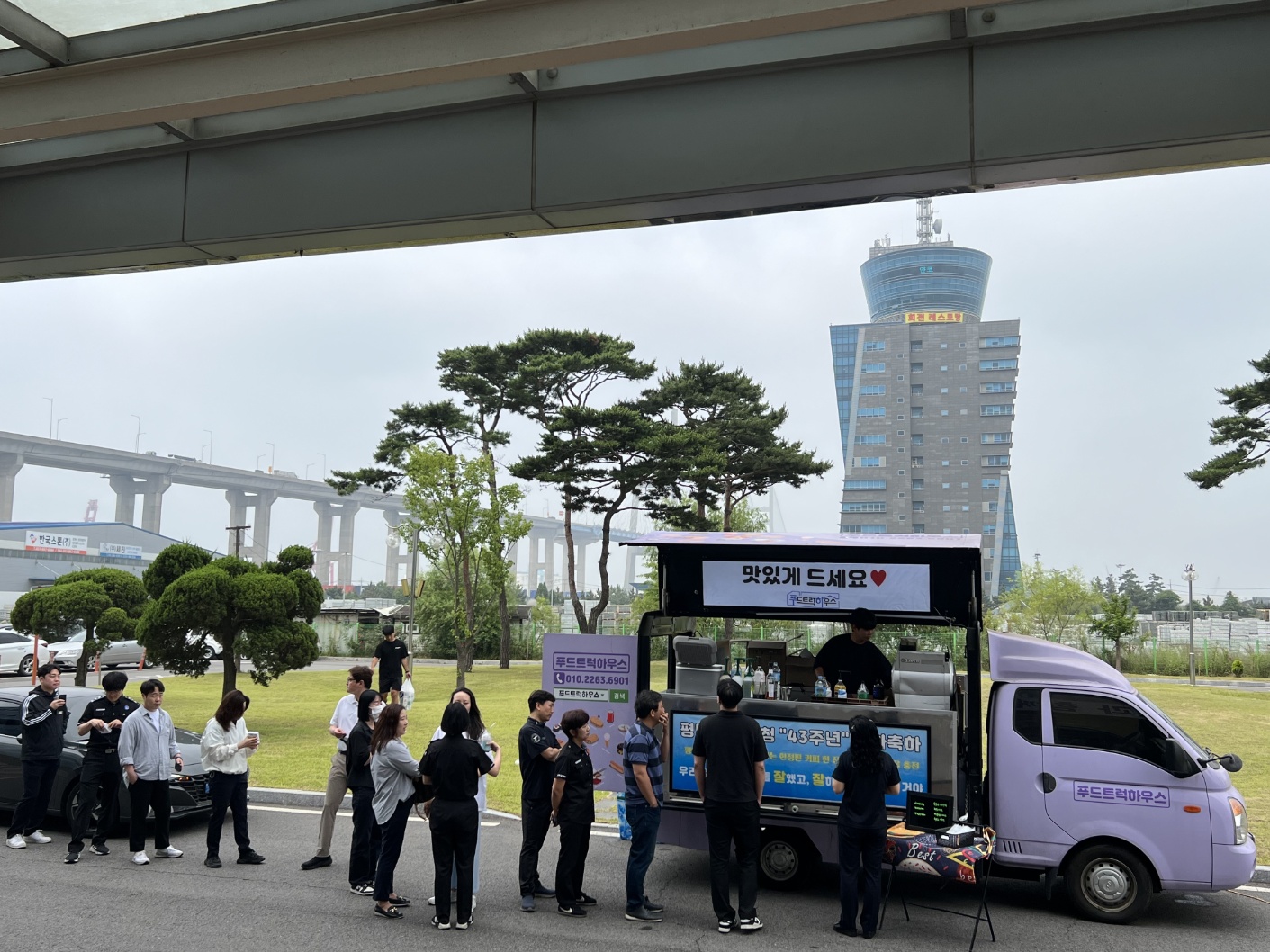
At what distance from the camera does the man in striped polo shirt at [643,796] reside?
24.8ft

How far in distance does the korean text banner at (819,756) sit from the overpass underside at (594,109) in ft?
15.9

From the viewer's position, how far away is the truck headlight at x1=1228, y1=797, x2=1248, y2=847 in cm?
746

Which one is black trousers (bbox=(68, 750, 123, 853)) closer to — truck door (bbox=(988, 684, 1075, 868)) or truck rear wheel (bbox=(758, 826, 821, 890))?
truck rear wheel (bbox=(758, 826, 821, 890))

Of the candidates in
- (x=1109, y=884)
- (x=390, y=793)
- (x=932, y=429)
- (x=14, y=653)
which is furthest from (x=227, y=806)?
(x=932, y=429)

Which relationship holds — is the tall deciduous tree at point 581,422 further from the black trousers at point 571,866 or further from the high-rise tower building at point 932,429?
the high-rise tower building at point 932,429

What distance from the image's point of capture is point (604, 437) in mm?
37125

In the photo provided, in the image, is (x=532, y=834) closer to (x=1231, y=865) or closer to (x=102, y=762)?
(x=102, y=762)

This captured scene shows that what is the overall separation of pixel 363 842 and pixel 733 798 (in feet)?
10.3

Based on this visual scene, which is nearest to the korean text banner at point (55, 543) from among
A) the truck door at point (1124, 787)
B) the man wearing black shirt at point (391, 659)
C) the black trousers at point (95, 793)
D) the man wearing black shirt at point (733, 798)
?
the man wearing black shirt at point (391, 659)

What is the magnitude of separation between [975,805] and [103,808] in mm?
7857

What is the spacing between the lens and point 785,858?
28.0 feet

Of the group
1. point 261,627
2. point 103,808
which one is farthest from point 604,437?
point 103,808


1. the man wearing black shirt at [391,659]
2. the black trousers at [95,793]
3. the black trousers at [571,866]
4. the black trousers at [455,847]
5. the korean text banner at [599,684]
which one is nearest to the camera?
the black trousers at [455,847]

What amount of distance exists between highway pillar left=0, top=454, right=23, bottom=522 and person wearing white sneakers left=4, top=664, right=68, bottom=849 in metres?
126
